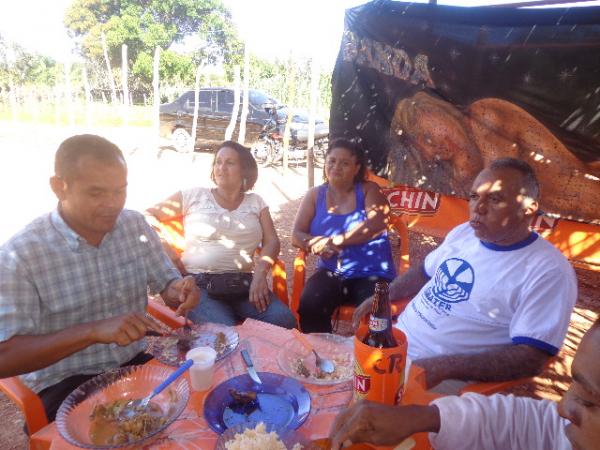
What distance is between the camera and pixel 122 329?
1.43 m

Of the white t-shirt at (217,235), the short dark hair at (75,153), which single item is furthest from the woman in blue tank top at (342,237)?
the short dark hair at (75,153)

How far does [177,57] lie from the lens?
2688 centimetres

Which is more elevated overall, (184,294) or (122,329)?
(122,329)

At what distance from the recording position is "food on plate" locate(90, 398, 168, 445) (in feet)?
3.90

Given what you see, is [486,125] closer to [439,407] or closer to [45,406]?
[439,407]

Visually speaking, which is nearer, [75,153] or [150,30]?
[75,153]

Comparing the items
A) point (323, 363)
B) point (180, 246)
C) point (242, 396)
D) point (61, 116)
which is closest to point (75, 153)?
point (242, 396)

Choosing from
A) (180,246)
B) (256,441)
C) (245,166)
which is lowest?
(180,246)

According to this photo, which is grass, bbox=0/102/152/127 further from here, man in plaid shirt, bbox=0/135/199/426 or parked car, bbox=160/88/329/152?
man in plaid shirt, bbox=0/135/199/426

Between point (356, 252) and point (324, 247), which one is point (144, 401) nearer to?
point (324, 247)

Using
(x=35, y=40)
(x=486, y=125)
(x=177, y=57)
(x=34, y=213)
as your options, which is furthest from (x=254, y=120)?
→ (x=35, y=40)

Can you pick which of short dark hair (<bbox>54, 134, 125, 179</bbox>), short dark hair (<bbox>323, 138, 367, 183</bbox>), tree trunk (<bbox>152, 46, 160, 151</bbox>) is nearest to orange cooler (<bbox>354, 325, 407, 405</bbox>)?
short dark hair (<bbox>54, 134, 125, 179</bbox>)

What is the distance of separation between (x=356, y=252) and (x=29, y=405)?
229cm

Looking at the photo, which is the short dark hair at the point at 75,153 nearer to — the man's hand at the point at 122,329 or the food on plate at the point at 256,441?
the man's hand at the point at 122,329
